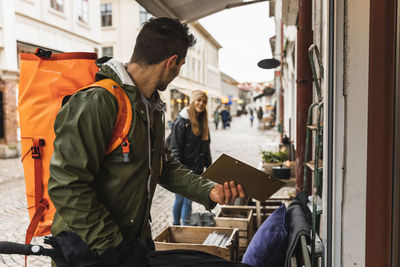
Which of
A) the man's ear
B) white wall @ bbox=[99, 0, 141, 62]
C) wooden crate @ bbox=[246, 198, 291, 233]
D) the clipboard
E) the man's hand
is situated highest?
white wall @ bbox=[99, 0, 141, 62]

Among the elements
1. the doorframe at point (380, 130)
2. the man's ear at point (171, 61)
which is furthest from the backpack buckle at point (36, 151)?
the doorframe at point (380, 130)

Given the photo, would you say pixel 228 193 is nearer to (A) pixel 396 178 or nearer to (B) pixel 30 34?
(A) pixel 396 178

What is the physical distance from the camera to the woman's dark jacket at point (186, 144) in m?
4.99

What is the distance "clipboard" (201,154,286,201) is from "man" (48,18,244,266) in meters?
0.06

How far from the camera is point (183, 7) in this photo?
12.5 ft

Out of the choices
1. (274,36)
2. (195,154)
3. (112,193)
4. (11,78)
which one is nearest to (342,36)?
(112,193)

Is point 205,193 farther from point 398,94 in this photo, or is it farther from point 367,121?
point 398,94

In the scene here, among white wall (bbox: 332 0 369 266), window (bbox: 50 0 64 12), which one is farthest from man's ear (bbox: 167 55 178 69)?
window (bbox: 50 0 64 12)

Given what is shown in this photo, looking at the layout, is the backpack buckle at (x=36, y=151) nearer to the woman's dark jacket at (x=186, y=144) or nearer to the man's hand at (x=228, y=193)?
the man's hand at (x=228, y=193)

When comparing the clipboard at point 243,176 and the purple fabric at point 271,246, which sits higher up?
the clipboard at point 243,176

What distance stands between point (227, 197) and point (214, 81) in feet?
179

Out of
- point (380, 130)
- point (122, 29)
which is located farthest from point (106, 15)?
point (380, 130)

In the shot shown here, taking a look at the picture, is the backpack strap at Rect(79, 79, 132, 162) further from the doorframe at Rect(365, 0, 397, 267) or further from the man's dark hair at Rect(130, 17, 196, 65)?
the doorframe at Rect(365, 0, 397, 267)

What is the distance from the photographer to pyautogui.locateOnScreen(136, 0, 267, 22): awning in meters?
3.35
